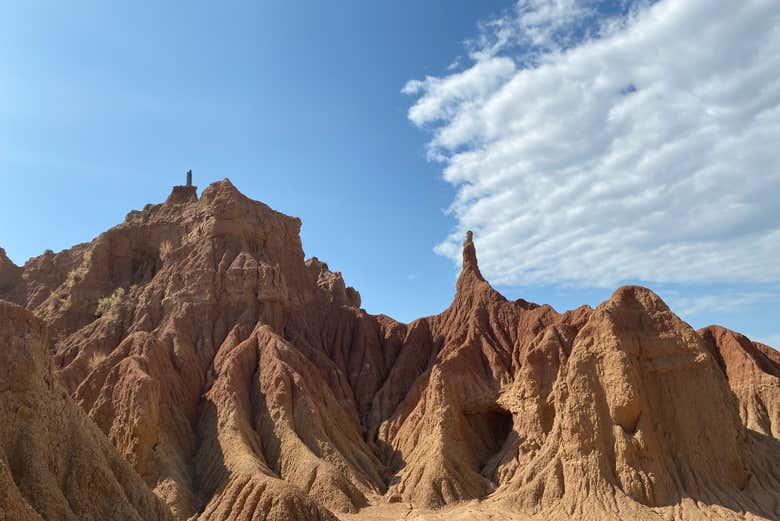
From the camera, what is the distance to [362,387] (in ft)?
214

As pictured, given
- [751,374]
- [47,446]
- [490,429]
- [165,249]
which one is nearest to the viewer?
[47,446]

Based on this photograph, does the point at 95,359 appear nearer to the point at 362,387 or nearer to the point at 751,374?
the point at 362,387

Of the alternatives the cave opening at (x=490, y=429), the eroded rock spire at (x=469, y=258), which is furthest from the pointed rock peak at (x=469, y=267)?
the cave opening at (x=490, y=429)

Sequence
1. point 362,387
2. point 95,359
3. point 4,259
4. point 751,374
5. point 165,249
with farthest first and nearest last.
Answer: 1. point 4,259
2. point 165,249
3. point 362,387
4. point 751,374
5. point 95,359

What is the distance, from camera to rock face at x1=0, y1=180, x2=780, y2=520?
41.4 meters

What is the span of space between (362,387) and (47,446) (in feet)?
134

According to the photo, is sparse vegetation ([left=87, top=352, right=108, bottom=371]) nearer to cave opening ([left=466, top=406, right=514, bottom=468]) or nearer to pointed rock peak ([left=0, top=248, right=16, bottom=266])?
pointed rock peak ([left=0, top=248, right=16, bottom=266])

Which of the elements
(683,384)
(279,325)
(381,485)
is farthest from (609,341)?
(279,325)

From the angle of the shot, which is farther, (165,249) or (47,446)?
(165,249)

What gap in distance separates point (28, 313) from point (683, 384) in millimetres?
36802

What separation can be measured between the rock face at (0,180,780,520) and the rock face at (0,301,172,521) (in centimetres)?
1124

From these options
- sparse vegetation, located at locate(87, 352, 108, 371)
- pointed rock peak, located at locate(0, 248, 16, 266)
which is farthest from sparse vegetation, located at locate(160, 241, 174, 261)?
pointed rock peak, located at locate(0, 248, 16, 266)

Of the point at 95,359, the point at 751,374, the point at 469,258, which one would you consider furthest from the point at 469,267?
the point at 95,359

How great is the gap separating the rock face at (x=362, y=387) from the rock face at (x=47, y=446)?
11243 millimetres
